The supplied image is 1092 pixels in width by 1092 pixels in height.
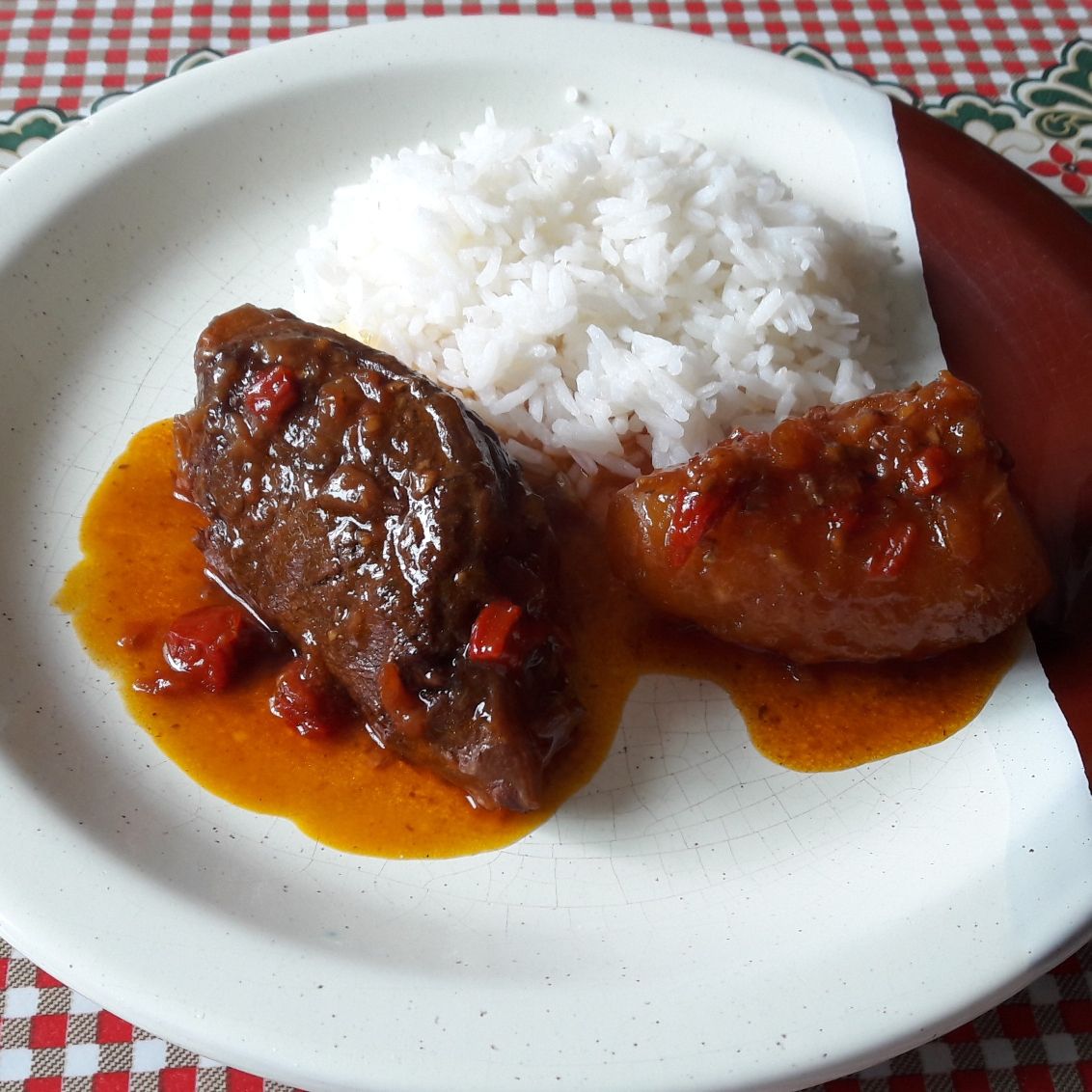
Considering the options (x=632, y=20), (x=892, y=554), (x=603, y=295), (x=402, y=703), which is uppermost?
(x=632, y=20)

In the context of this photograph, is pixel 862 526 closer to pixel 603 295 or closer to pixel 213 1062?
pixel 603 295

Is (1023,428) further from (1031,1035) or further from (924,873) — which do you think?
(1031,1035)

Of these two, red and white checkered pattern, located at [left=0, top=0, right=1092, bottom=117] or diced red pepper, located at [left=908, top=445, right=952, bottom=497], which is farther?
red and white checkered pattern, located at [left=0, top=0, right=1092, bottom=117]

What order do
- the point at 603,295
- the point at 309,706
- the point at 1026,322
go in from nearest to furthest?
the point at 309,706 → the point at 603,295 → the point at 1026,322

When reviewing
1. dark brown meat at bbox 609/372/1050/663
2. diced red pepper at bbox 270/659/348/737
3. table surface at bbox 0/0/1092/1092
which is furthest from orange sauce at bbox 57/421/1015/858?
table surface at bbox 0/0/1092/1092

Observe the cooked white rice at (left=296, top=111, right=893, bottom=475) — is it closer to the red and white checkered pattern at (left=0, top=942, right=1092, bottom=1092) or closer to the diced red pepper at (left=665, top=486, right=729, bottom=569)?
the diced red pepper at (left=665, top=486, right=729, bottom=569)

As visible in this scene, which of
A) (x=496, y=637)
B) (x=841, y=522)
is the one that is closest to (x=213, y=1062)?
(x=496, y=637)

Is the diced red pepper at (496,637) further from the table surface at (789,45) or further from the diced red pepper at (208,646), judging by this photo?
the table surface at (789,45)

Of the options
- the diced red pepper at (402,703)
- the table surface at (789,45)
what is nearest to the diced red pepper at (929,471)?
the diced red pepper at (402,703)

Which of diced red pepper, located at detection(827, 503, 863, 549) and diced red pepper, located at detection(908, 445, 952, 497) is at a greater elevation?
diced red pepper, located at detection(908, 445, 952, 497)
